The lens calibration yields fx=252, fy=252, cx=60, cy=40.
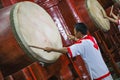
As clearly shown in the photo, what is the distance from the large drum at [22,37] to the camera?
9.61 feet

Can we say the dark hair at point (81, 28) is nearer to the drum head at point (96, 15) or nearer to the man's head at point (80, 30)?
the man's head at point (80, 30)

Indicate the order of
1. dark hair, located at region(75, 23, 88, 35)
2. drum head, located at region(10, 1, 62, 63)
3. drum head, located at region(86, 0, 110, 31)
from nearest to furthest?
drum head, located at region(10, 1, 62, 63) < dark hair, located at region(75, 23, 88, 35) < drum head, located at region(86, 0, 110, 31)

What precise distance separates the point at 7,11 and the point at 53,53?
847mm

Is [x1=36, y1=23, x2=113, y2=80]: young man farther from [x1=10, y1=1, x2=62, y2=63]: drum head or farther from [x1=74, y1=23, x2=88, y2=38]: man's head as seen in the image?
[x1=10, y1=1, x2=62, y2=63]: drum head

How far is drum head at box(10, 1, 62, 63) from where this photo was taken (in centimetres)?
291

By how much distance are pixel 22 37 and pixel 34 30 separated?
403 millimetres

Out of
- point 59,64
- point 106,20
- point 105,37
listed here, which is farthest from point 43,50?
point 105,37

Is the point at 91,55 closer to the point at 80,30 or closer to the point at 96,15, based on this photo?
the point at 80,30

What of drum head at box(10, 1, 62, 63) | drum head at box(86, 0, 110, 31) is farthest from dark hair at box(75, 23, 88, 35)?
drum head at box(86, 0, 110, 31)

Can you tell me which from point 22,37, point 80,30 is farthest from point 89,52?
point 22,37

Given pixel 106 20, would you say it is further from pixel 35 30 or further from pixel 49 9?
pixel 35 30

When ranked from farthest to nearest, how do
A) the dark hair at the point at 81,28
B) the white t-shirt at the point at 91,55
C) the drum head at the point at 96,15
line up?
the drum head at the point at 96,15, the dark hair at the point at 81,28, the white t-shirt at the point at 91,55

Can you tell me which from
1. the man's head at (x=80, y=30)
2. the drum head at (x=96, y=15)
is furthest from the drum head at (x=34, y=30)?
the drum head at (x=96, y=15)

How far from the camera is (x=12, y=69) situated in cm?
335
